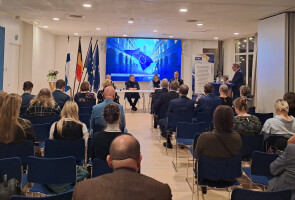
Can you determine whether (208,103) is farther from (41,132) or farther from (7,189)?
(7,189)

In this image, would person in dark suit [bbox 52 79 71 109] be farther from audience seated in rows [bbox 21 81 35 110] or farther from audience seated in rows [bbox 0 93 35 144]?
audience seated in rows [bbox 0 93 35 144]

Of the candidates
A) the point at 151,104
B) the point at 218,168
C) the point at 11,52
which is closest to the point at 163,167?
the point at 218,168

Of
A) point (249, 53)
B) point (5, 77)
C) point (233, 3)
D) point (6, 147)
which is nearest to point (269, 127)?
point (6, 147)

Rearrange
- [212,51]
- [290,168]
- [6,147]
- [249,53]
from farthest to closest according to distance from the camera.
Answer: [212,51] < [249,53] < [6,147] < [290,168]

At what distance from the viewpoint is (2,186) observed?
2.49 meters

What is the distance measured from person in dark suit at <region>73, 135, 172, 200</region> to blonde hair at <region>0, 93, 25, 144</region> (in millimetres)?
2132

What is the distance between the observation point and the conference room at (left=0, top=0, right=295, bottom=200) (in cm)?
312

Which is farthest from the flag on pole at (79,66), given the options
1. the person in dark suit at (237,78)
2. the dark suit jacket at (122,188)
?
the dark suit jacket at (122,188)

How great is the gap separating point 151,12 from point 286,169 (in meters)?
7.19

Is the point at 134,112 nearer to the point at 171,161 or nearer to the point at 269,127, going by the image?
the point at 171,161

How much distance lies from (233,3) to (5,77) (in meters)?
7.84

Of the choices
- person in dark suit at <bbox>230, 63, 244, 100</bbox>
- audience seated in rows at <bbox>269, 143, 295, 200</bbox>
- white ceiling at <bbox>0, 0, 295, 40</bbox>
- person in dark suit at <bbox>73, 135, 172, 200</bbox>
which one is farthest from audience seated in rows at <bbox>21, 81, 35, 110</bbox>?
person in dark suit at <bbox>230, 63, 244, 100</bbox>

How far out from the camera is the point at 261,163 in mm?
3533

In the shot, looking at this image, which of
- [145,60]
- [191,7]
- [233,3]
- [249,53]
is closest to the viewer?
[233,3]
